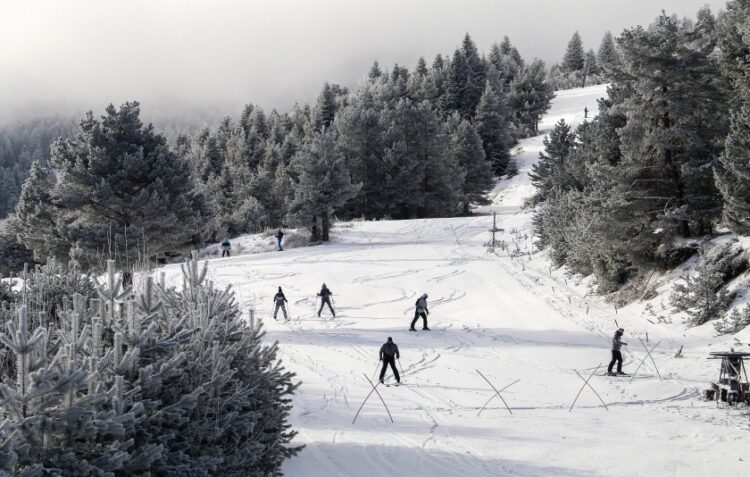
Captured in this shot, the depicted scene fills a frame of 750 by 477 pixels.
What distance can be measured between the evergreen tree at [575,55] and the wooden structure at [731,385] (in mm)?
123975

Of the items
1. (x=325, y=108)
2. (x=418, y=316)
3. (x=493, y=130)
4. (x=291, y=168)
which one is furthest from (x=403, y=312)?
(x=325, y=108)

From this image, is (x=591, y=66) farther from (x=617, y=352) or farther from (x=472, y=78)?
(x=617, y=352)

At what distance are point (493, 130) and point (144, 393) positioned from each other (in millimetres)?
64958

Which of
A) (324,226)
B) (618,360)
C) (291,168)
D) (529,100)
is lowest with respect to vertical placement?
(618,360)

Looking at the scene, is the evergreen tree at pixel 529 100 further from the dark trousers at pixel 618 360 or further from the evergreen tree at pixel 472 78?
the dark trousers at pixel 618 360

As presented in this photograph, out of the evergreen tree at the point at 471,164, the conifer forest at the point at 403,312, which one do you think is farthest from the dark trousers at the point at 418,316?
the evergreen tree at the point at 471,164

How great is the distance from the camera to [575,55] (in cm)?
12719

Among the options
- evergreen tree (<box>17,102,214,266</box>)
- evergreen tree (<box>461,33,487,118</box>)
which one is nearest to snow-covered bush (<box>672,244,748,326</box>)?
evergreen tree (<box>17,102,214,266</box>)

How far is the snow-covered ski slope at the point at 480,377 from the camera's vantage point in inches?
386

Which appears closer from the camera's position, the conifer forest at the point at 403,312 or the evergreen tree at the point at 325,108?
the conifer forest at the point at 403,312

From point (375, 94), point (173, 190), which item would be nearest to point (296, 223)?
point (173, 190)

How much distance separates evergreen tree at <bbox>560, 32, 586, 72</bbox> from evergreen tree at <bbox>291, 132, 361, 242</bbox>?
102 metres

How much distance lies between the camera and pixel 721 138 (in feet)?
65.9

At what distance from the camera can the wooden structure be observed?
12.2 metres
